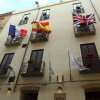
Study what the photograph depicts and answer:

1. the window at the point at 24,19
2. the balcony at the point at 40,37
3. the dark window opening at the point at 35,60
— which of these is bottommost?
the dark window opening at the point at 35,60

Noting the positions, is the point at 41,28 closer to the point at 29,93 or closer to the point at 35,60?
the point at 35,60

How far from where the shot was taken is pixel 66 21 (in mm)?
14711

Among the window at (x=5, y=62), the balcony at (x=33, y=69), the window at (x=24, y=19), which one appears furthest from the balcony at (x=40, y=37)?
the window at (x=24, y=19)

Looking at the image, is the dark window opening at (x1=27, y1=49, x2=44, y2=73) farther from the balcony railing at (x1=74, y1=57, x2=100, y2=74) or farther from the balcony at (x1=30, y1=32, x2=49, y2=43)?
the balcony railing at (x1=74, y1=57, x2=100, y2=74)

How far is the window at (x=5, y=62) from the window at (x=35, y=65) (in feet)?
6.14

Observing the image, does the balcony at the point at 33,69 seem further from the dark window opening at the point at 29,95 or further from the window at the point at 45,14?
the window at the point at 45,14

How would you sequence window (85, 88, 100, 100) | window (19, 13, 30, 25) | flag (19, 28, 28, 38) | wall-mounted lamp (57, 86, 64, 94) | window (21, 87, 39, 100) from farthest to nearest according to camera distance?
window (19, 13, 30, 25) < flag (19, 28, 28, 38) < window (21, 87, 39, 100) < window (85, 88, 100, 100) < wall-mounted lamp (57, 86, 64, 94)

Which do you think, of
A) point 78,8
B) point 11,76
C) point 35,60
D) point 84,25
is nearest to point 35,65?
point 35,60

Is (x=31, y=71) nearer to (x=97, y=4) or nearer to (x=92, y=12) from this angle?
(x=92, y=12)

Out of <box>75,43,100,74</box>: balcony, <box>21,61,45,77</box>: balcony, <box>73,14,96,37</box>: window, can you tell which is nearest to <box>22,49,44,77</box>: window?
<box>21,61,45,77</box>: balcony

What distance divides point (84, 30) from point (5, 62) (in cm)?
678

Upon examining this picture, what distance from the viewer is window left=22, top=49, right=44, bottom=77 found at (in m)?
11.2

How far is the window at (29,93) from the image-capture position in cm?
1077

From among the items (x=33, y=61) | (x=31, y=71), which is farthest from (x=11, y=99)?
(x=33, y=61)
